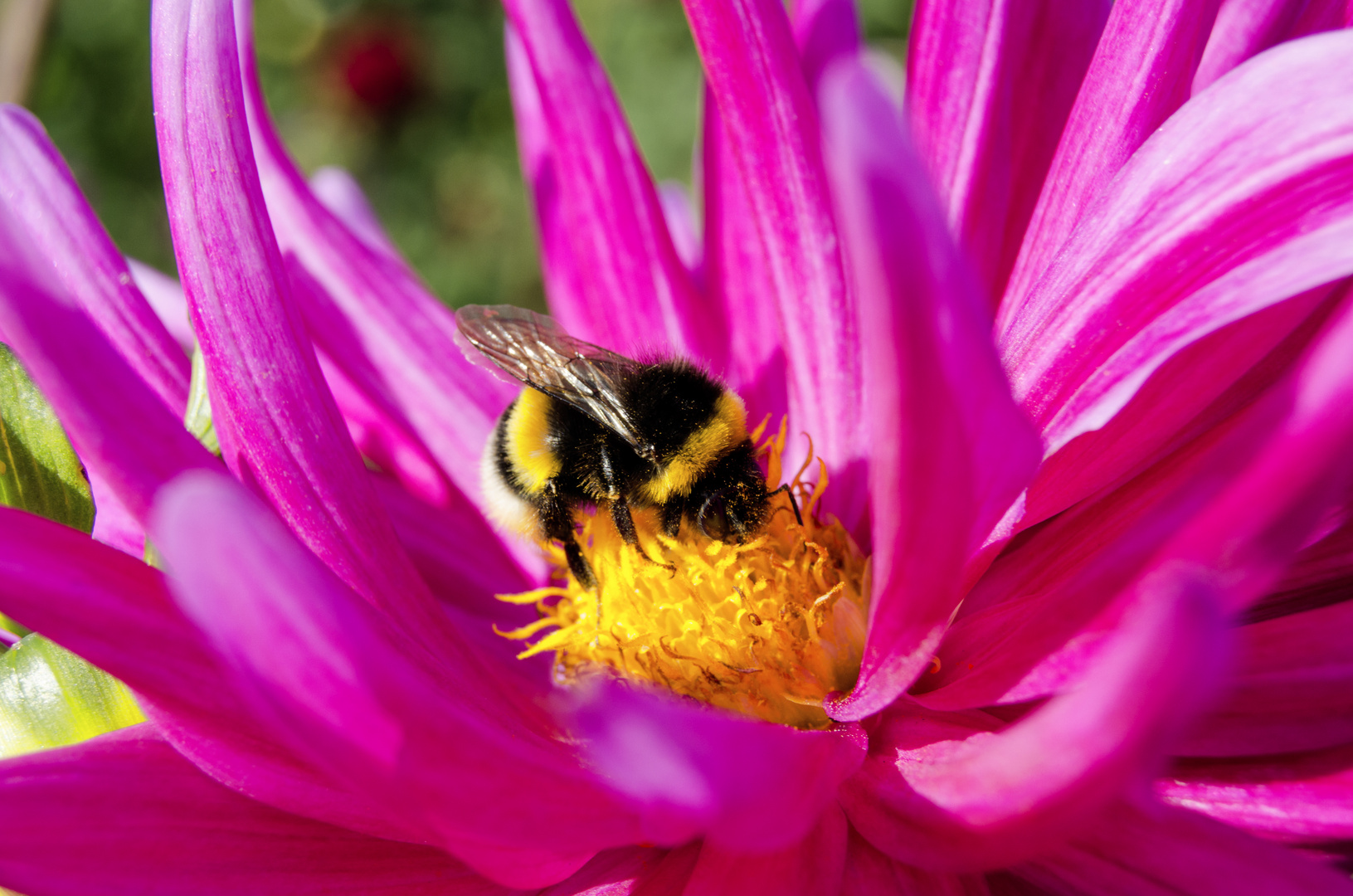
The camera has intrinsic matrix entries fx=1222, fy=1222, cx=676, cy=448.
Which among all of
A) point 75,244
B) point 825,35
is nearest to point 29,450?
point 75,244

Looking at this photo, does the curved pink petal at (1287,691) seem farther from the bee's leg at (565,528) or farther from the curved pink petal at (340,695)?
the bee's leg at (565,528)

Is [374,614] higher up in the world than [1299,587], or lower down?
higher up

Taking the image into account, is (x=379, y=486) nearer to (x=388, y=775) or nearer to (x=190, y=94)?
(x=190, y=94)

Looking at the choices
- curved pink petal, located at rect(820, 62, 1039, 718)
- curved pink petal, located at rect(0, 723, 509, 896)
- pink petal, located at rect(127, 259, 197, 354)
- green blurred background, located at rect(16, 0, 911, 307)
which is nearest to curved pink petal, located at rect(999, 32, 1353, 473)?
curved pink petal, located at rect(820, 62, 1039, 718)

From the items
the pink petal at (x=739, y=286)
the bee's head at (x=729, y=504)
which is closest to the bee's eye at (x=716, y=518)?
the bee's head at (x=729, y=504)

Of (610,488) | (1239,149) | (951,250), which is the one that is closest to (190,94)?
(610,488)

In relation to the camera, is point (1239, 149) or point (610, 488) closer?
point (1239, 149)
